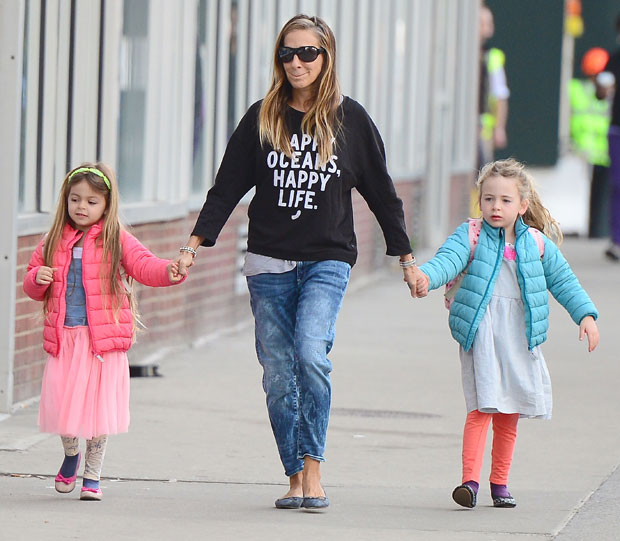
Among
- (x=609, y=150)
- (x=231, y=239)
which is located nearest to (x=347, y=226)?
(x=231, y=239)

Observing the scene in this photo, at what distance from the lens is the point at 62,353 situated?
245 inches

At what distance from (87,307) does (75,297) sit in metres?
0.07

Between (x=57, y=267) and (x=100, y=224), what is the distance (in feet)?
0.72

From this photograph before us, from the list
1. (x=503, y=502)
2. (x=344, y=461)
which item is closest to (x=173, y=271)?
(x=503, y=502)

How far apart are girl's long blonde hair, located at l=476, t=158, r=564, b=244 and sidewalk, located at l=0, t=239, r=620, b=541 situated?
1007 mm

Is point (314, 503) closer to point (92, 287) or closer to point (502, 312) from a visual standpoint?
point (502, 312)

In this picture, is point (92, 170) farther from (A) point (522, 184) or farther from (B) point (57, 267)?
(A) point (522, 184)

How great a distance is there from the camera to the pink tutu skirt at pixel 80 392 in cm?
616

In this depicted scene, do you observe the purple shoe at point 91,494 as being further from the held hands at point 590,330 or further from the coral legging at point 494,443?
the held hands at point 590,330

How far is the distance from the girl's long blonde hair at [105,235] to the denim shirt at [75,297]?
0.24 feet

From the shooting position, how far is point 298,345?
20.1ft

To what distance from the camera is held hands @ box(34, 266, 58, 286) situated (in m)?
6.11

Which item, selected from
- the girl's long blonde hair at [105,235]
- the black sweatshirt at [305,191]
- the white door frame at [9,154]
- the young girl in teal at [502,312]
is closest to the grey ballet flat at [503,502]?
the young girl in teal at [502,312]

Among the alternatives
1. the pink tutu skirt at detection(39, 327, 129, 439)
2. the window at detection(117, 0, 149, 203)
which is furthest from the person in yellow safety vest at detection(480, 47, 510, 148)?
the pink tutu skirt at detection(39, 327, 129, 439)
